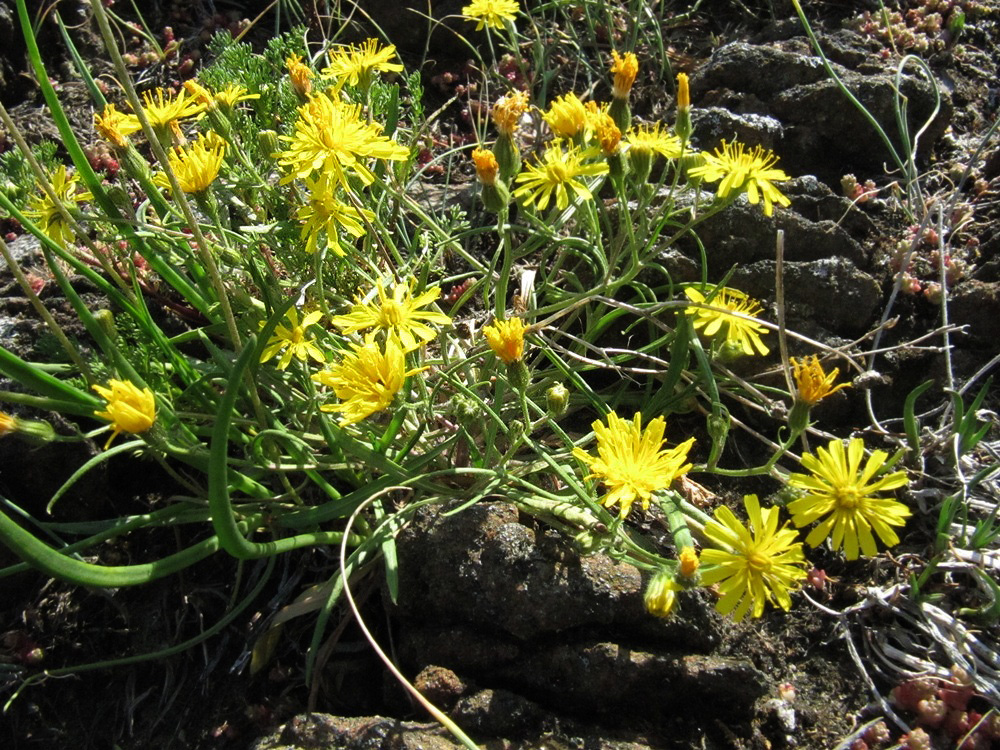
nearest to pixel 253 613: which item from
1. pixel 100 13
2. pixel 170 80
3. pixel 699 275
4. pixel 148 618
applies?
pixel 148 618

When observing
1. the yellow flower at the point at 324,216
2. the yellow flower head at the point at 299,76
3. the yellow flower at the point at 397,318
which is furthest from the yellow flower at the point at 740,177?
the yellow flower head at the point at 299,76

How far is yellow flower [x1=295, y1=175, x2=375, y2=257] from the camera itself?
200 centimetres

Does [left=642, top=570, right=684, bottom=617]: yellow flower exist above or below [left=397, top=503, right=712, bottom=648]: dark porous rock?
above

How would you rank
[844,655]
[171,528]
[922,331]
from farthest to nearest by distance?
[922,331] < [171,528] < [844,655]

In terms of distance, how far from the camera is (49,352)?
2.13 m

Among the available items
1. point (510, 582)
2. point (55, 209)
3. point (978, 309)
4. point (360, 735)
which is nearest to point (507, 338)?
point (510, 582)

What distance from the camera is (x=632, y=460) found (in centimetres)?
175

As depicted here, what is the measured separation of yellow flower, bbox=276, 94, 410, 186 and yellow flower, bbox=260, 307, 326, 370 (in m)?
0.37

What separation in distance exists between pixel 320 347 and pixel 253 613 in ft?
2.61

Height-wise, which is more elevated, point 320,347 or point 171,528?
point 320,347

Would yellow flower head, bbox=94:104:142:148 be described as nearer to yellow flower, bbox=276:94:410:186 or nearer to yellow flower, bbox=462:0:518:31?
yellow flower, bbox=276:94:410:186

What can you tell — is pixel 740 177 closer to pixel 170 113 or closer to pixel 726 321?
pixel 726 321

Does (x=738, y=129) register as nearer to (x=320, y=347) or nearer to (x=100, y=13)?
(x=320, y=347)

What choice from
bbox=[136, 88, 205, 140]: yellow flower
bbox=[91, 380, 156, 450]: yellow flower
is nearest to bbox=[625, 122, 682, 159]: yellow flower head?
bbox=[136, 88, 205, 140]: yellow flower
